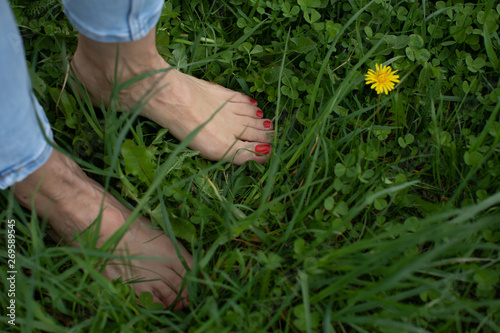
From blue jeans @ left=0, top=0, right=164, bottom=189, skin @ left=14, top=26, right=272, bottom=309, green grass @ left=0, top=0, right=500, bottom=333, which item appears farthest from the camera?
skin @ left=14, top=26, right=272, bottom=309

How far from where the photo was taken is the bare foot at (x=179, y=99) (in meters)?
Answer: 1.61

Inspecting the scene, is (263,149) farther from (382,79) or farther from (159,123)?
(382,79)

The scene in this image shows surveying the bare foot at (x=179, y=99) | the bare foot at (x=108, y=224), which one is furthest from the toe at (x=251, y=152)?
the bare foot at (x=108, y=224)

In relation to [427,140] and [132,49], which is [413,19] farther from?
[132,49]

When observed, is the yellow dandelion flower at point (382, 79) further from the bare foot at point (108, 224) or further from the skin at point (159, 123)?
the bare foot at point (108, 224)

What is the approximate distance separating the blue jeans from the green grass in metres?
0.19

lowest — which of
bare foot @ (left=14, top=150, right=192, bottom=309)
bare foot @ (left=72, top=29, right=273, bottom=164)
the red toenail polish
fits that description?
bare foot @ (left=14, top=150, right=192, bottom=309)

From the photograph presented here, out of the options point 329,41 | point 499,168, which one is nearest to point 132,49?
point 329,41

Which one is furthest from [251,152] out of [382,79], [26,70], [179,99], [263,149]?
[26,70]

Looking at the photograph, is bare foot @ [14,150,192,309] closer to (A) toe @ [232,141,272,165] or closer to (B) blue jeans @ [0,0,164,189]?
(B) blue jeans @ [0,0,164,189]

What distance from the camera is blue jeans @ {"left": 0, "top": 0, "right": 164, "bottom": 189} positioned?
1058 mm

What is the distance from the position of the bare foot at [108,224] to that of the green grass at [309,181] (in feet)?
0.23

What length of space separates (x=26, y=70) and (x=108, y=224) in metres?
0.69

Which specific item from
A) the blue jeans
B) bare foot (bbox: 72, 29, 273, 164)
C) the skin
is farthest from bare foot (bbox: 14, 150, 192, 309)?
bare foot (bbox: 72, 29, 273, 164)
